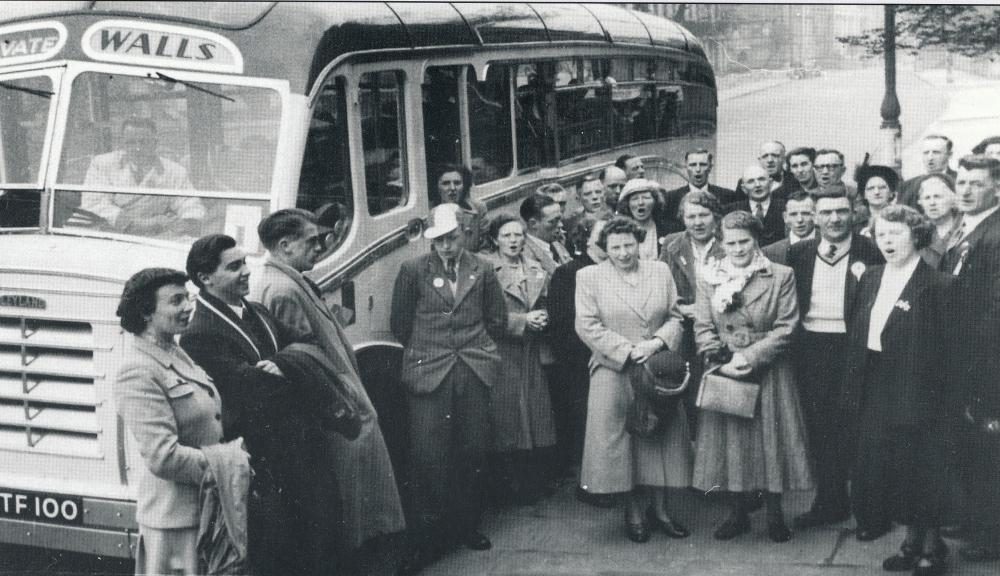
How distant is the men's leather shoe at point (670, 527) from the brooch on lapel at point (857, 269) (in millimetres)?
1463

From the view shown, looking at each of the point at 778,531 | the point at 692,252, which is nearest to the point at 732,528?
the point at 778,531

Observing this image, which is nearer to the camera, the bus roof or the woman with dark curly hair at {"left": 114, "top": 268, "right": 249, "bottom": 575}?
the woman with dark curly hair at {"left": 114, "top": 268, "right": 249, "bottom": 575}

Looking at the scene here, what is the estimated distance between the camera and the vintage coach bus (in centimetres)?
468

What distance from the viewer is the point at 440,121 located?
6195 mm

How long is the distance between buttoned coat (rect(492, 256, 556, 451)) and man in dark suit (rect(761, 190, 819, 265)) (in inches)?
48.4

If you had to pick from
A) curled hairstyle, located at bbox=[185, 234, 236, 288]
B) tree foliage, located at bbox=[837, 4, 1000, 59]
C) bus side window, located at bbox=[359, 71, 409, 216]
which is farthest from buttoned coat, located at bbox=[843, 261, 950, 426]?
curled hairstyle, located at bbox=[185, 234, 236, 288]

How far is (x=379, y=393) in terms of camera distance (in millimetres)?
5555

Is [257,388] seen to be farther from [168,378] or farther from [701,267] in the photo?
[701,267]

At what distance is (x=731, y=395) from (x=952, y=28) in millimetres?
2485

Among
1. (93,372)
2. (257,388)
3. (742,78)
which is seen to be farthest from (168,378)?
(742,78)

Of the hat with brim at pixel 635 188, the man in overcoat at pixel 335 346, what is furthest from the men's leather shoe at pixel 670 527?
the hat with brim at pixel 635 188

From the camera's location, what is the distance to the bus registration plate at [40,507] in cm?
468

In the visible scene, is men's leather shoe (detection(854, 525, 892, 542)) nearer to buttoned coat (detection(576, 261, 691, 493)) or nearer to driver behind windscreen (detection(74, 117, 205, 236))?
buttoned coat (detection(576, 261, 691, 493))

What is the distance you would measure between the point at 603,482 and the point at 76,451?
2371mm
